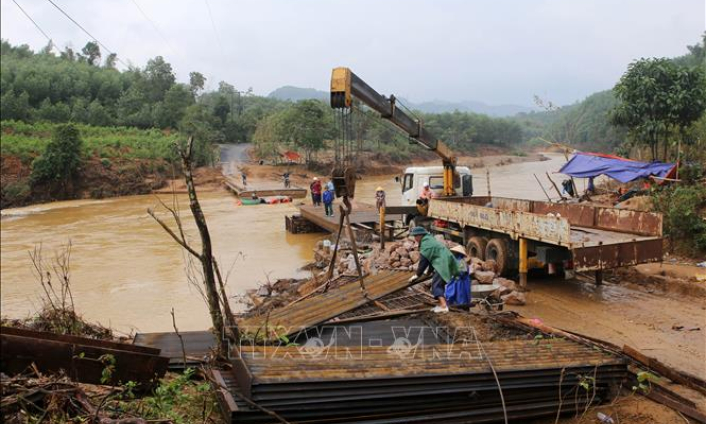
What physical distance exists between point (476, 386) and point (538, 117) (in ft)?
584

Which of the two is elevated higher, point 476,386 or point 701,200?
point 701,200

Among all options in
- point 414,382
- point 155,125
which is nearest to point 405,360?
point 414,382

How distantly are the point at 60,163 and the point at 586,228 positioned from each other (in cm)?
3501

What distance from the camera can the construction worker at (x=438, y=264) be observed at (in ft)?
20.4

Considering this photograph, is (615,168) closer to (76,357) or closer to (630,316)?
(630,316)

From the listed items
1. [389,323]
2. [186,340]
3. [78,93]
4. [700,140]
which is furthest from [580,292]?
[78,93]

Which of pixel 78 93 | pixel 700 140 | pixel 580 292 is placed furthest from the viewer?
pixel 78 93

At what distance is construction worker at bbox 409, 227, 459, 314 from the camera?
622 centimetres

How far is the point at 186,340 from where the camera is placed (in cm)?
633

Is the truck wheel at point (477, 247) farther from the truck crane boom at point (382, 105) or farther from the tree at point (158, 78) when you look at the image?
the tree at point (158, 78)

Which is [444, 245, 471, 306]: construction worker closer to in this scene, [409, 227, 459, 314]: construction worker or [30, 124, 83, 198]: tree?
[409, 227, 459, 314]: construction worker

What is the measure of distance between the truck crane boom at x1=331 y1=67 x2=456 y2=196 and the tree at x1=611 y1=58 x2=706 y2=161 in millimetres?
8992

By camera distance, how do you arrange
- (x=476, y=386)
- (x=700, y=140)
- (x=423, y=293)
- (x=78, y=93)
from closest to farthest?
(x=476, y=386), (x=423, y=293), (x=700, y=140), (x=78, y=93)

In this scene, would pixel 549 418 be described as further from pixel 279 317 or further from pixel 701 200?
pixel 701 200
